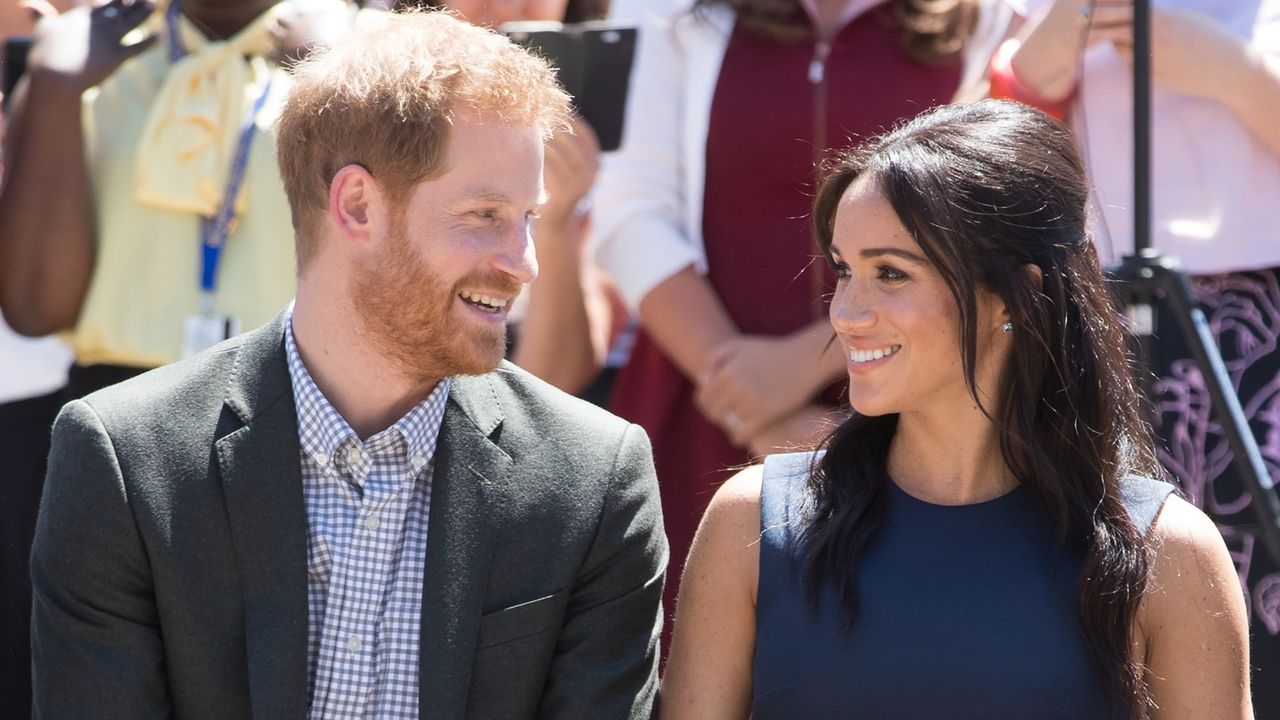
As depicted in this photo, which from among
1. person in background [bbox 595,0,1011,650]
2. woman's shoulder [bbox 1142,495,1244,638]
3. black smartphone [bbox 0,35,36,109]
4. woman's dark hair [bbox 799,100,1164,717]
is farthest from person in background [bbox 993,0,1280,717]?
black smartphone [bbox 0,35,36,109]

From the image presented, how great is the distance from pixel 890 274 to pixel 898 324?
3.5 inches

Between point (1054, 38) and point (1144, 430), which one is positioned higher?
point (1054, 38)

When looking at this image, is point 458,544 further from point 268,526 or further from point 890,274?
point 890,274

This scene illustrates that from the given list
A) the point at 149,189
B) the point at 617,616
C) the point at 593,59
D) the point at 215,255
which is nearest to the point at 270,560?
the point at 617,616

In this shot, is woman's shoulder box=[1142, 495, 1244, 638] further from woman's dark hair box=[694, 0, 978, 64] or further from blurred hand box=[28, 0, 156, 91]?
blurred hand box=[28, 0, 156, 91]

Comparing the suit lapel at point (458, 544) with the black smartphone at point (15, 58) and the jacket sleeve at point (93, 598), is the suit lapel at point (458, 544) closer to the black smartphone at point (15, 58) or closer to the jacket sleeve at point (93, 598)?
the jacket sleeve at point (93, 598)

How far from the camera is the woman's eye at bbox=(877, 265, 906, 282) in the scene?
2.65 meters

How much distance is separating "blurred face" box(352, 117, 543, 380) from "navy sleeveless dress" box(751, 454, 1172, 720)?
1.94 feet

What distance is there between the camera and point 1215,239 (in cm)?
340

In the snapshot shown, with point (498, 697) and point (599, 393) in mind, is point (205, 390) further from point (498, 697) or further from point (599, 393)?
point (599, 393)

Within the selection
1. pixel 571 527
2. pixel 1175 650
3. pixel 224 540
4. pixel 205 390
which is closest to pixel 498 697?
pixel 571 527

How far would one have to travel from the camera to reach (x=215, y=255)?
140 inches

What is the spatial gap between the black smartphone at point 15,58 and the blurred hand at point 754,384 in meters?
1.74

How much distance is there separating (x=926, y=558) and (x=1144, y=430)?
19.2 inches
